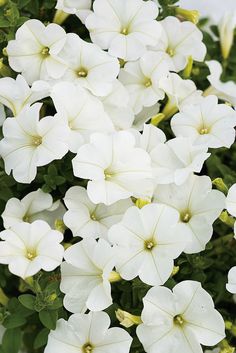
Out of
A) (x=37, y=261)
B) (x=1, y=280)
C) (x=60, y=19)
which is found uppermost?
(x=60, y=19)

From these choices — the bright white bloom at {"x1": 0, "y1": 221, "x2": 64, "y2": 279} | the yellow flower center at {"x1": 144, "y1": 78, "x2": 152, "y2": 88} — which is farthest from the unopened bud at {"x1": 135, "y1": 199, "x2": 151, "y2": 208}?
the yellow flower center at {"x1": 144, "y1": 78, "x2": 152, "y2": 88}

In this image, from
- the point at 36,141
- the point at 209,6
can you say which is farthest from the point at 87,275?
the point at 209,6

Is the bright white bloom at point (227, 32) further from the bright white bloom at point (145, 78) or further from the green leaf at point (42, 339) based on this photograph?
the green leaf at point (42, 339)

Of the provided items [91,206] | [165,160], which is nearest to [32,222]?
[91,206]

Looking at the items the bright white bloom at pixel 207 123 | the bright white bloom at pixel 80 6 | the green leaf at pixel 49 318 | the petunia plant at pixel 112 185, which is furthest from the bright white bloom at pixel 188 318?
the bright white bloom at pixel 80 6

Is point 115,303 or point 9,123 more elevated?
point 9,123

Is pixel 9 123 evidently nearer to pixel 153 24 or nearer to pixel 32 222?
pixel 32 222

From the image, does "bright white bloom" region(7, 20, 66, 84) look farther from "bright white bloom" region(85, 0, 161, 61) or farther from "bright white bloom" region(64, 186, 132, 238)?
"bright white bloom" region(64, 186, 132, 238)

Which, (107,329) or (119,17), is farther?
(119,17)
